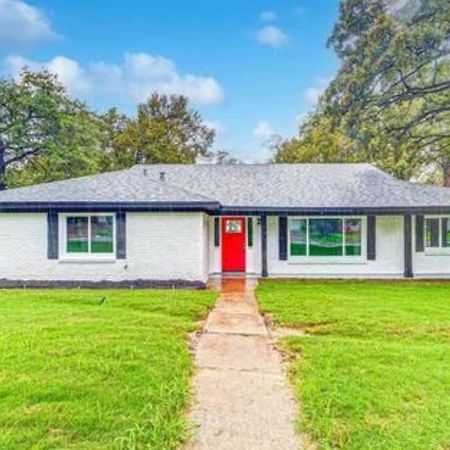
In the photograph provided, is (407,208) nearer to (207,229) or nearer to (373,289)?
(373,289)

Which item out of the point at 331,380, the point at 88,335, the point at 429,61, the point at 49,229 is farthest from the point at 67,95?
the point at 331,380

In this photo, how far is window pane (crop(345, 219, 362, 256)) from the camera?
16297mm

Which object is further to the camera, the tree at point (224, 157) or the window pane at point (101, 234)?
the tree at point (224, 157)

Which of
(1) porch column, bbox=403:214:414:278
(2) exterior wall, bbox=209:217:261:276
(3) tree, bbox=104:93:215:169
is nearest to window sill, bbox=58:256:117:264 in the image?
(2) exterior wall, bbox=209:217:261:276

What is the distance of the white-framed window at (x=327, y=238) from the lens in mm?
16297

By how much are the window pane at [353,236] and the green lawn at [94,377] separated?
800cm

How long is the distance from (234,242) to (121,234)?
4.45m

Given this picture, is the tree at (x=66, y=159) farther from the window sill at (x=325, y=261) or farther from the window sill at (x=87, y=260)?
the window sill at (x=325, y=261)

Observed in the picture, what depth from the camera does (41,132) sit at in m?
28.9

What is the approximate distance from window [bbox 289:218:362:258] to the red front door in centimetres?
175

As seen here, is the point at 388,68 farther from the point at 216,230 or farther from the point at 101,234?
the point at 101,234

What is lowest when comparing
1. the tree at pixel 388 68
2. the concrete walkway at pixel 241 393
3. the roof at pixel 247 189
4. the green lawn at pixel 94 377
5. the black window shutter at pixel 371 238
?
the concrete walkway at pixel 241 393

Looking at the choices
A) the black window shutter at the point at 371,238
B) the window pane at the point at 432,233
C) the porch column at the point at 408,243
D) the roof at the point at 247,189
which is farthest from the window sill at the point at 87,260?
the window pane at the point at 432,233

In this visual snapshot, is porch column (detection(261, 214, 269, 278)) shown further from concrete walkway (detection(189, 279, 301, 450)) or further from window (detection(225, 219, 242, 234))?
concrete walkway (detection(189, 279, 301, 450))
